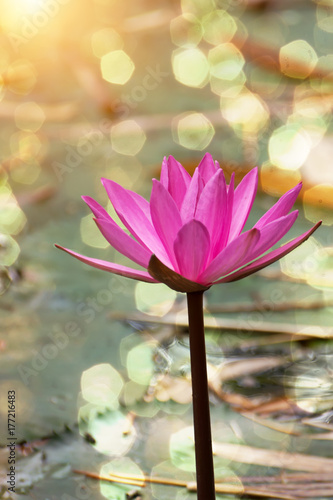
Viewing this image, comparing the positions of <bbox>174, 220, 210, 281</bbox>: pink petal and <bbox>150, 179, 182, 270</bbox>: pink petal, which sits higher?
<bbox>150, 179, 182, 270</bbox>: pink petal

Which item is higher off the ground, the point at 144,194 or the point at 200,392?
the point at 144,194

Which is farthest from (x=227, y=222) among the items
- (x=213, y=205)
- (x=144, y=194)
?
(x=144, y=194)

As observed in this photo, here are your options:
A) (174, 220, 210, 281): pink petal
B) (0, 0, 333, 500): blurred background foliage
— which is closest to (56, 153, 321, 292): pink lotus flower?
(174, 220, 210, 281): pink petal

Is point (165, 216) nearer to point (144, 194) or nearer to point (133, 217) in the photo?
point (133, 217)

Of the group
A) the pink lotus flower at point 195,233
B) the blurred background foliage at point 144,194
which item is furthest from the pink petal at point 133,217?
the blurred background foliage at point 144,194

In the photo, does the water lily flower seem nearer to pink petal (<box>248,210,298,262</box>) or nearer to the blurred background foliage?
pink petal (<box>248,210,298,262</box>)

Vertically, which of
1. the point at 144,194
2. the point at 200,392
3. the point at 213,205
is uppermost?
the point at 144,194

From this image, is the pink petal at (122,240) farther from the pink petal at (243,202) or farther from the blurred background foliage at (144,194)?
the blurred background foliage at (144,194)
